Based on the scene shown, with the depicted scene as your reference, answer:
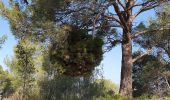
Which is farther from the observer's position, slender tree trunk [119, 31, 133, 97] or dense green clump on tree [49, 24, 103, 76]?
slender tree trunk [119, 31, 133, 97]

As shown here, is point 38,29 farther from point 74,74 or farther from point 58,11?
point 74,74

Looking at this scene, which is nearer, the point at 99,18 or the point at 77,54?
the point at 77,54

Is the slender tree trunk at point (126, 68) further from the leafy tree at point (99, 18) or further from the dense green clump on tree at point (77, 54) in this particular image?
the dense green clump on tree at point (77, 54)

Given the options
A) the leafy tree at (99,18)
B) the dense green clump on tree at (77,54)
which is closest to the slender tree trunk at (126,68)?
the leafy tree at (99,18)

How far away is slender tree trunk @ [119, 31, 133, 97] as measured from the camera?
14.8 m

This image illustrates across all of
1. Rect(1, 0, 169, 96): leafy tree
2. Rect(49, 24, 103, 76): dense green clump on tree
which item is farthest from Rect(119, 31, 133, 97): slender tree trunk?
Rect(49, 24, 103, 76): dense green clump on tree

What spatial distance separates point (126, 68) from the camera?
1507 cm

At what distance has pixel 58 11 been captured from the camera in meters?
14.3

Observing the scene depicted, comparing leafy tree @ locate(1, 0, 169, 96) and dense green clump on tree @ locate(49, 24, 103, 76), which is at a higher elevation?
leafy tree @ locate(1, 0, 169, 96)

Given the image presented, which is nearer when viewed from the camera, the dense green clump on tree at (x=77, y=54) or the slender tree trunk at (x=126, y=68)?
the dense green clump on tree at (x=77, y=54)

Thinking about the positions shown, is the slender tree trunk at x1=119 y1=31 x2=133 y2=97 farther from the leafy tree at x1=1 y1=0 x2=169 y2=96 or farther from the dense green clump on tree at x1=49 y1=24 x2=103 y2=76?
the dense green clump on tree at x1=49 y1=24 x2=103 y2=76

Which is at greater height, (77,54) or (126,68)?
(77,54)

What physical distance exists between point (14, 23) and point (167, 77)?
572 inches

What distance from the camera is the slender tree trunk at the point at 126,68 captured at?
14797 mm
